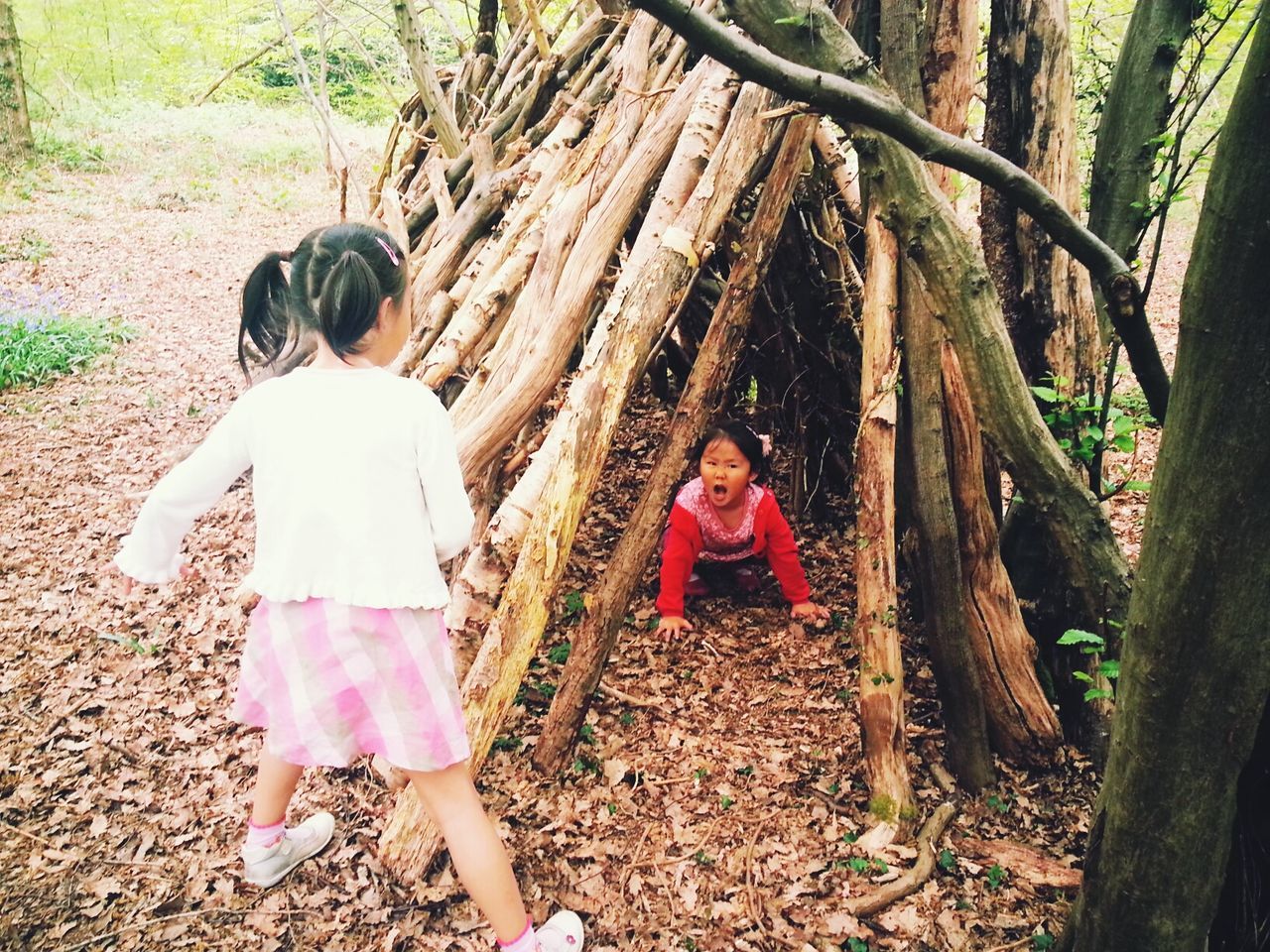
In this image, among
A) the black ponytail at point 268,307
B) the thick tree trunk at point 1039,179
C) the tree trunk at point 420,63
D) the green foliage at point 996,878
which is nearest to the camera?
the black ponytail at point 268,307

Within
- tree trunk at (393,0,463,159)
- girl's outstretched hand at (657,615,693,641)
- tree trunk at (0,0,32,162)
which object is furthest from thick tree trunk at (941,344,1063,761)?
tree trunk at (0,0,32,162)

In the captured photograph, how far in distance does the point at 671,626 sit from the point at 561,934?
1.57 m

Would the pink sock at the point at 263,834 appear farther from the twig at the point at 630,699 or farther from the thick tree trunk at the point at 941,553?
the thick tree trunk at the point at 941,553

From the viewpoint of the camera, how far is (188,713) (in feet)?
9.48

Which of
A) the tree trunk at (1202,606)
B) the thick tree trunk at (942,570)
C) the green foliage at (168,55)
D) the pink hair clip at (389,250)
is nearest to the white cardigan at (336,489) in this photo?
the pink hair clip at (389,250)

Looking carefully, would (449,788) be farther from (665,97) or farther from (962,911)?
(665,97)

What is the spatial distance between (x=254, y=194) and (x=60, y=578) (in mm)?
11526

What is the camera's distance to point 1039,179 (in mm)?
2795

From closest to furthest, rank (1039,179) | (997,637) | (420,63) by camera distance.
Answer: (997,637)
(1039,179)
(420,63)

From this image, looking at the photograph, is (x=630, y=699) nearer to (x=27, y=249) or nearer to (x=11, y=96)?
(x=27, y=249)

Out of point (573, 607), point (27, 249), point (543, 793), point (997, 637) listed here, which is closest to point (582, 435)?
point (543, 793)

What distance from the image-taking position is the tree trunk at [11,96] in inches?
422

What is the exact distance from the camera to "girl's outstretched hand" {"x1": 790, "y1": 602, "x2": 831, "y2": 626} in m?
3.56

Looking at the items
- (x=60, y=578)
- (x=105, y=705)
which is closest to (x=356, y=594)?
(x=105, y=705)
